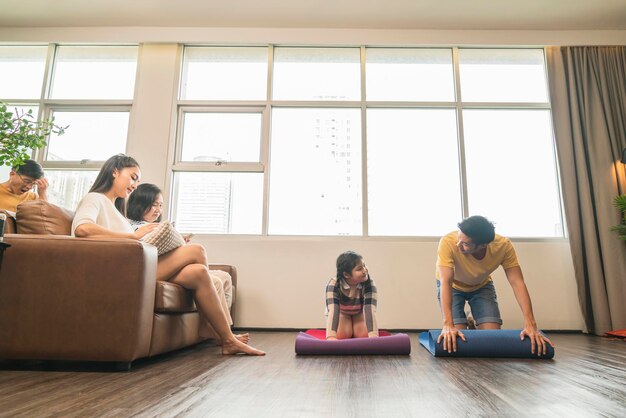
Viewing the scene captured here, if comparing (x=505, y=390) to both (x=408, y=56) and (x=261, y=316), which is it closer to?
(x=261, y=316)

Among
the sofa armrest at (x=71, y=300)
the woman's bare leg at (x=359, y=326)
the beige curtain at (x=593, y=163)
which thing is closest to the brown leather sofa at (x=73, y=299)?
the sofa armrest at (x=71, y=300)

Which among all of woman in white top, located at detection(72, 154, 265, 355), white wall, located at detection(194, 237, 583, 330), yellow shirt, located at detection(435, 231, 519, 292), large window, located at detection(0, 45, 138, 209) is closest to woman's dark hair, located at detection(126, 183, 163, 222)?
woman in white top, located at detection(72, 154, 265, 355)

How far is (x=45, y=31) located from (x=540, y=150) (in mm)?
5259

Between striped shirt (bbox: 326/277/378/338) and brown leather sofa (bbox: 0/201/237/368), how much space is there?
1080 mm

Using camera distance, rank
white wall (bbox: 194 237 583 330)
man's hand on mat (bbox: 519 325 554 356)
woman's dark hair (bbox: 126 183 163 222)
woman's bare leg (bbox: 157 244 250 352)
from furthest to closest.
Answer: white wall (bbox: 194 237 583 330) → woman's dark hair (bbox: 126 183 163 222) → woman's bare leg (bbox: 157 244 250 352) → man's hand on mat (bbox: 519 325 554 356)

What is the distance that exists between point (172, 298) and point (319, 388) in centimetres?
94

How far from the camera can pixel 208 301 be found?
6.62 feet

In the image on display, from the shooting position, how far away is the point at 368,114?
410cm

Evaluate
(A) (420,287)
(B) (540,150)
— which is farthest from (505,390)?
(B) (540,150)

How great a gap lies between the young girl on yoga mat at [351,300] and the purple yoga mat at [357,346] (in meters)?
0.28

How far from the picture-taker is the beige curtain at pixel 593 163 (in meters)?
3.42

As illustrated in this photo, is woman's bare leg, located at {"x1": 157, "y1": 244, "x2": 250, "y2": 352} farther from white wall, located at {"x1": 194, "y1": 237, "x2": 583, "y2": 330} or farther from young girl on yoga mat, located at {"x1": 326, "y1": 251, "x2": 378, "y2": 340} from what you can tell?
white wall, located at {"x1": 194, "y1": 237, "x2": 583, "y2": 330}

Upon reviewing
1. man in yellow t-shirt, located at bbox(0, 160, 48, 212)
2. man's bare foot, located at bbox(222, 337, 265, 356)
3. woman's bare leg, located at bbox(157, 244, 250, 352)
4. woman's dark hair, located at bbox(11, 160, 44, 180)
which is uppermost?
woman's dark hair, located at bbox(11, 160, 44, 180)

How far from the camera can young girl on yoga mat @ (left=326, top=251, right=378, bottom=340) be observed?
2318 millimetres
